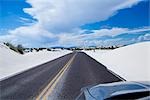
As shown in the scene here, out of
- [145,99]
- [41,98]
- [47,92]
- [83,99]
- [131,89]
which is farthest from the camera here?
[47,92]

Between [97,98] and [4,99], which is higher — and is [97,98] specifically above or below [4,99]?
above

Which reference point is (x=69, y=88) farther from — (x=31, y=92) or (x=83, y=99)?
(x=83, y=99)

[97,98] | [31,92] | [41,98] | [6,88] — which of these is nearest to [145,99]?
[97,98]

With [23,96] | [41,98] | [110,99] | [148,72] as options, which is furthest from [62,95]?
[148,72]

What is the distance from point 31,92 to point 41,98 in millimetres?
1583

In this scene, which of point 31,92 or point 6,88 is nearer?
point 31,92

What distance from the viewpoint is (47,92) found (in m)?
11.5

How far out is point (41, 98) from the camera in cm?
1026

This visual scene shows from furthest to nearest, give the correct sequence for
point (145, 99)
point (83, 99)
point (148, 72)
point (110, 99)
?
point (148, 72) < point (83, 99) < point (110, 99) < point (145, 99)

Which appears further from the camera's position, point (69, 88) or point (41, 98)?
point (69, 88)

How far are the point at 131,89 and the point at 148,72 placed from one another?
14653mm

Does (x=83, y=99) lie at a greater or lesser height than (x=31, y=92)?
greater

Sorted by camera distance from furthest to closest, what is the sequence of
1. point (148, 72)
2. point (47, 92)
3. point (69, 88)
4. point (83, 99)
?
point (148, 72) < point (69, 88) < point (47, 92) < point (83, 99)

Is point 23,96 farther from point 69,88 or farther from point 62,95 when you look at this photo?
point 69,88
